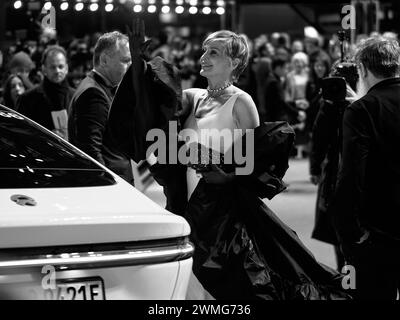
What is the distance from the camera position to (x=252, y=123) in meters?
5.32

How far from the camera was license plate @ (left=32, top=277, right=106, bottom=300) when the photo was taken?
331 cm

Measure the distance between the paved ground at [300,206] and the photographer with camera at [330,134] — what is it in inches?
28.6

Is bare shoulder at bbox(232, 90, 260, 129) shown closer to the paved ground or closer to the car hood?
the car hood

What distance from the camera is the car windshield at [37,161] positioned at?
12.6 ft

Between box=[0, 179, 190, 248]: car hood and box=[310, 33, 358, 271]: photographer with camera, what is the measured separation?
2625mm

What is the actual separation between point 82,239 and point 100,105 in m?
2.94

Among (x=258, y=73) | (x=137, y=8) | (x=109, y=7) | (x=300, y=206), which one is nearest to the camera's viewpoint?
(x=137, y=8)

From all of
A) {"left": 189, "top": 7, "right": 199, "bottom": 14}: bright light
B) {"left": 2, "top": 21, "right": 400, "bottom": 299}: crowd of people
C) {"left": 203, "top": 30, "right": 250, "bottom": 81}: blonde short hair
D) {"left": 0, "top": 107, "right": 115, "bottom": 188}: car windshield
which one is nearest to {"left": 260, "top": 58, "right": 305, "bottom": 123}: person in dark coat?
{"left": 189, "top": 7, "right": 199, "bottom": 14}: bright light

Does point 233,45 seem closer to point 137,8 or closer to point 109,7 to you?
point 137,8

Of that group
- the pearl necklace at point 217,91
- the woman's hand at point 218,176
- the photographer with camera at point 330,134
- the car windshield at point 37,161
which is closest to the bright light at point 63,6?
the pearl necklace at point 217,91

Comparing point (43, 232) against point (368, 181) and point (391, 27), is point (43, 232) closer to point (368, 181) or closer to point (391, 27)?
point (368, 181)

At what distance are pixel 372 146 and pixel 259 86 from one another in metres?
9.83

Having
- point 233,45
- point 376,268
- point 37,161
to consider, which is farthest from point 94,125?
point 376,268

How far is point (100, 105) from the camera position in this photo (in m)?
6.29
